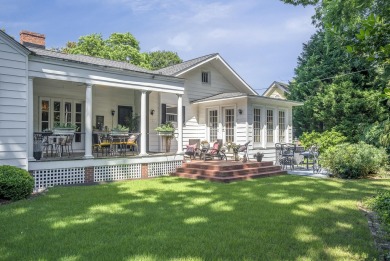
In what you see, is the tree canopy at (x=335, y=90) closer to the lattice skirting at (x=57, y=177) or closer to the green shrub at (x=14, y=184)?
the lattice skirting at (x=57, y=177)

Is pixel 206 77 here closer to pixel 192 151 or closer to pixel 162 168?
pixel 192 151

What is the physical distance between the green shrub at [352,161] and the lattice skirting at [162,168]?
20.0 ft

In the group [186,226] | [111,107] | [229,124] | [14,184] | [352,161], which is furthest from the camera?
[229,124]

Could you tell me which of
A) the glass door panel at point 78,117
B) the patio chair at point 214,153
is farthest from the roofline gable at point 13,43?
the patio chair at point 214,153

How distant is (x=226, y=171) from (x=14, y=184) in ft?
21.5

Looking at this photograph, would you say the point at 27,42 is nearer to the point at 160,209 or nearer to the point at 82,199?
the point at 82,199

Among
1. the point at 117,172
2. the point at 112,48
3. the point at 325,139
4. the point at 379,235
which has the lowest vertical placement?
the point at 379,235

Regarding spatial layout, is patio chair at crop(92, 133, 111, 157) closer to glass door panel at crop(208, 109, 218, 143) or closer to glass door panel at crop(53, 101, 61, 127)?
glass door panel at crop(53, 101, 61, 127)

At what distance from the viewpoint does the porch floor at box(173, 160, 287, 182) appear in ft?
35.1

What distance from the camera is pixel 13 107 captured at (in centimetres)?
848

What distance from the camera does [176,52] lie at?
43.5 metres

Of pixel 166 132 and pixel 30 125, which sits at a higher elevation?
pixel 30 125

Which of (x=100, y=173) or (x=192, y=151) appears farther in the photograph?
(x=192, y=151)

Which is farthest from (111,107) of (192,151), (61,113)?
(192,151)
